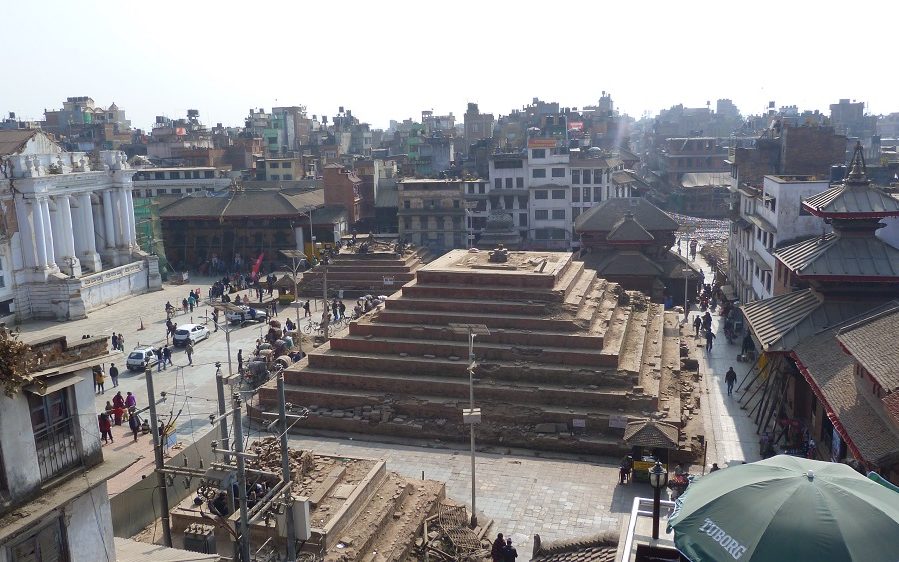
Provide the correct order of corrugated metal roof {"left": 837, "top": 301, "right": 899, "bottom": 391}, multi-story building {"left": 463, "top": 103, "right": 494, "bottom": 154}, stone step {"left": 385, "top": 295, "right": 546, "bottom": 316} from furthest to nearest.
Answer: multi-story building {"left": 463, "top": 103, "right": 494, "bottom": 154}, stone step {"left": 385, "top": 295, "right": 546, "bottom": 316}, corrugated metal roof {"left": 837, "top": 301, "right": 899, "bottom": 391}

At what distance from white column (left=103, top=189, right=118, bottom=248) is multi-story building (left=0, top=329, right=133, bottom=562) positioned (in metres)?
49.9

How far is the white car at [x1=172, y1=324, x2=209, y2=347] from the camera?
40188 millimetres

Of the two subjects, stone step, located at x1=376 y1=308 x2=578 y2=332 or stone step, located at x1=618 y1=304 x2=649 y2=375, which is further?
stone step, located at x1=376 y1=308 x2=578 y2=332

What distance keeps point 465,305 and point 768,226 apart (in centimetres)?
1693

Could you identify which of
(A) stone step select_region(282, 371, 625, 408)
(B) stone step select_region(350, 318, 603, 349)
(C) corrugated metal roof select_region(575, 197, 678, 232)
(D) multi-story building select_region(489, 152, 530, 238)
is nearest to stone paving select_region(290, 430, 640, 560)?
(A) stone step select_region(282, 371, 625, 408)

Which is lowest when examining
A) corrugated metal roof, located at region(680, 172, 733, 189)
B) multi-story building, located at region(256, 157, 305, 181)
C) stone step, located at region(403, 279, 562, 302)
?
stone step, located at region(403, 279, 562, 302)

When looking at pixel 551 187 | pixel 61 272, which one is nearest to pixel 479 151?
pixel 551 187

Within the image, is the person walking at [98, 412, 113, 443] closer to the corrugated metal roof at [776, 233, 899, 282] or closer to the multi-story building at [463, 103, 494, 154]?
the corrugated metal roof at [776, 233, 899, 282]

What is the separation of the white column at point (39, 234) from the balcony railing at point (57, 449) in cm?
4205

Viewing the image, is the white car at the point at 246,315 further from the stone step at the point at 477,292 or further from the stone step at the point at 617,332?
the stone step at the point at 617,332

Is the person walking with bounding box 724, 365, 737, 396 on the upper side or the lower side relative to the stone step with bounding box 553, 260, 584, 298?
lower

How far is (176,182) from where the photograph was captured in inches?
3118

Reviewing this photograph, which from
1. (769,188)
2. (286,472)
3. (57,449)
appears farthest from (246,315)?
(57,449)

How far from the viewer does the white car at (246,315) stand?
147 ft
